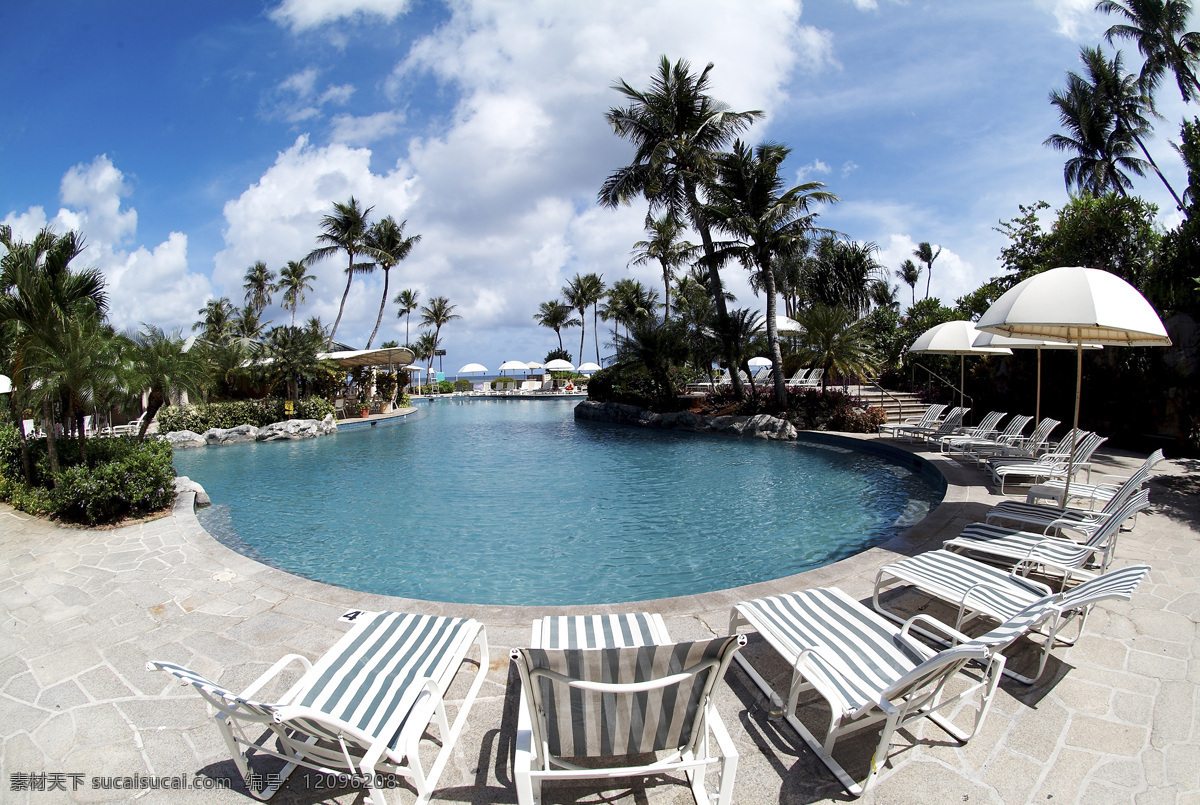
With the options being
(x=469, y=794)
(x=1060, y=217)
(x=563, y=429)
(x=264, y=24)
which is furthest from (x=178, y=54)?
(x=1060, y=217)

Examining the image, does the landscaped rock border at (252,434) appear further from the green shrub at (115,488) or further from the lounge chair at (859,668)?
the lounge chair at (859,668)

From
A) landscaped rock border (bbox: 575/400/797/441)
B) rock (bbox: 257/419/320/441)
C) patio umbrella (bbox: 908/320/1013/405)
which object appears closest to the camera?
patio umbrella (bbox: 908/320/1013/405)

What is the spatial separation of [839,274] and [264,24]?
2758cm

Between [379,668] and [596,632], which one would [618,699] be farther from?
[379,668]

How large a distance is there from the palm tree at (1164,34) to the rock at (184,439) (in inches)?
1276

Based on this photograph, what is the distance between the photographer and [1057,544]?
401 centimetres

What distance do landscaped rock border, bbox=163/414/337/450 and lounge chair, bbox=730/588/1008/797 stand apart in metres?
17.6

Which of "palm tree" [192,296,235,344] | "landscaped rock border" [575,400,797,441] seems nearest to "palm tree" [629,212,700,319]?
"landscaped rock border" [575,400,797,441]

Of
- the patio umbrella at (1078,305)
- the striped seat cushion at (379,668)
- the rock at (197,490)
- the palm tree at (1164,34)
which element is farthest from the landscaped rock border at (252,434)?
the palm tree at (1164,34)

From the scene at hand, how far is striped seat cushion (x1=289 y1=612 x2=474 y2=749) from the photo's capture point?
210 centimetres

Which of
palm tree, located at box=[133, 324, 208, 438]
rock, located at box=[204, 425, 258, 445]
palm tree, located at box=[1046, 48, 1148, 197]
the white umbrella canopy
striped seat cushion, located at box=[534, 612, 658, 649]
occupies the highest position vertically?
palm tree, located at box=[1046, 48, 1148, 197]

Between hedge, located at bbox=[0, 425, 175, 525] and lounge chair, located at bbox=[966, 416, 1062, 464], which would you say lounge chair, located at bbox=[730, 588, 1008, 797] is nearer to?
lounge chair, located at bbox=[966, 416, 1062, 464]

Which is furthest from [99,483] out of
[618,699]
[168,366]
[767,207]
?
[767,207]

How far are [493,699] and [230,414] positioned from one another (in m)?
18.5
